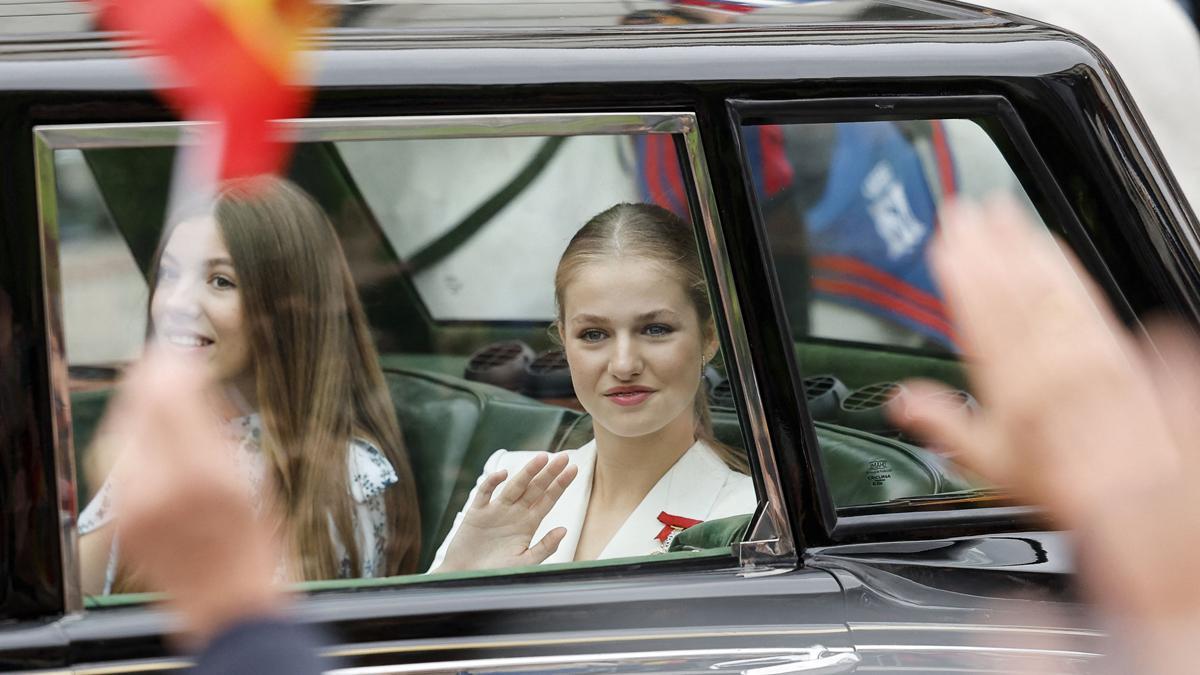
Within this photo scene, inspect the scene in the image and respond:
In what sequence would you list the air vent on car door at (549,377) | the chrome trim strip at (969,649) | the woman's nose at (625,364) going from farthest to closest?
the air vent on car door at (549,377) < the woman's nose at (625,364) < the chrome trim strip at (969,649)

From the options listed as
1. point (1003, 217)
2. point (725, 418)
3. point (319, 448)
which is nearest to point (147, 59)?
point (319, 448)

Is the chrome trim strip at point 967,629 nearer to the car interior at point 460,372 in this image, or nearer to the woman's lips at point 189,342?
the car interior at point 460,372

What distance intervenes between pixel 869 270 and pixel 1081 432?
1.18m

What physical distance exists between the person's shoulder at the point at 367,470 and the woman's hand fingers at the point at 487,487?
13cm

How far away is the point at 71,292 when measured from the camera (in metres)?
1.37

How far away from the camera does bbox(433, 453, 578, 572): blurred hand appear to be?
61.5 inches

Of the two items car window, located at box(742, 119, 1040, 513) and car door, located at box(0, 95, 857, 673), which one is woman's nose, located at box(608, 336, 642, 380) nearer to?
car door, located at box(0, 95, 857, 673)

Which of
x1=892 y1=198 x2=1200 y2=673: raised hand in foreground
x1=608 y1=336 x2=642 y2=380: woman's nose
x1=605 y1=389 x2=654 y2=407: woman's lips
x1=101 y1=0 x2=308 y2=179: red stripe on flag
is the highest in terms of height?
x1=608 y1=336 x2=642 y2=380: woman's nose

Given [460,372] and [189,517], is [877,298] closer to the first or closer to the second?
[460,372]

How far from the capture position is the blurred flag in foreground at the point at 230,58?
81 cm

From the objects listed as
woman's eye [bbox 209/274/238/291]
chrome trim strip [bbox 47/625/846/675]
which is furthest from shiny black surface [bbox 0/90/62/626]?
woman's eye [bbox 209/274/238/291]

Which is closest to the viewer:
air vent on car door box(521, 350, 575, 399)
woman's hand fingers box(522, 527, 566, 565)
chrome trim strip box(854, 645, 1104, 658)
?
chrome trim strip box(854, 645, 1104, 658)

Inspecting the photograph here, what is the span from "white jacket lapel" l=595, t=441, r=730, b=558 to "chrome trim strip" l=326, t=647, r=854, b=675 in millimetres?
171

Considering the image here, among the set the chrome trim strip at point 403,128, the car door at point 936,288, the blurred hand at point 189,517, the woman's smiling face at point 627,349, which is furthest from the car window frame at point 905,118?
the blurred hand at point 189,517
